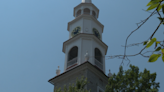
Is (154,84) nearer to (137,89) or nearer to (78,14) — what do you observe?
(137,89)

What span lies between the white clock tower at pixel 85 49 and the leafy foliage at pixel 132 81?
5.56 m

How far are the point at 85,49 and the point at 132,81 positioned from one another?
10.1 meters

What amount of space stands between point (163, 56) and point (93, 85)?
1827 centimetres

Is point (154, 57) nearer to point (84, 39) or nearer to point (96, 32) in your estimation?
point (84, 39)

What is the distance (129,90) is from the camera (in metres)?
14.2

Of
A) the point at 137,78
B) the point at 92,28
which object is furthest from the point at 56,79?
the point at 137,78

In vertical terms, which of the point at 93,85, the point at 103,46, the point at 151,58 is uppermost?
the point at 103,46

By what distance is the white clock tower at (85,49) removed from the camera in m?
21.8

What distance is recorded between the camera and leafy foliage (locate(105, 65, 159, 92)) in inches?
563

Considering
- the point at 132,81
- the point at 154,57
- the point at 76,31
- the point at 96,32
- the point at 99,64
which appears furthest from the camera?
the point at 96,32

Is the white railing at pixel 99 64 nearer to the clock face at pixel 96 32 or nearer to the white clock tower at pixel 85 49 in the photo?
the white clock tower at pixel 85 49

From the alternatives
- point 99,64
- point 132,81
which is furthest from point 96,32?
point 132,81

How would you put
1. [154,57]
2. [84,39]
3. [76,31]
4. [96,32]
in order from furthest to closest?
[96,32]
[76,31]
[84,39]
[154,57]

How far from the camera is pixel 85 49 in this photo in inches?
965
